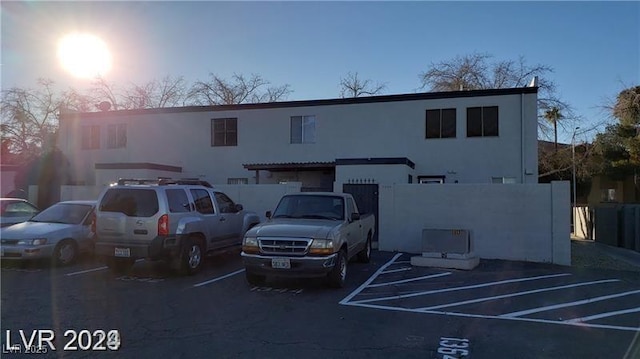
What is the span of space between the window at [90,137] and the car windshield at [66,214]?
13877 mm

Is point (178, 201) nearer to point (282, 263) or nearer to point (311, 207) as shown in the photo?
point (311, 207)

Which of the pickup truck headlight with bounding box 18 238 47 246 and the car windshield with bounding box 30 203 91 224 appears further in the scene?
the car windshield with bounding box 30 203 91 224

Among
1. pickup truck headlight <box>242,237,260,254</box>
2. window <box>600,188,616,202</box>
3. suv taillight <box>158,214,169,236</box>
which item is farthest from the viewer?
window <box>600,188,616,202</box>

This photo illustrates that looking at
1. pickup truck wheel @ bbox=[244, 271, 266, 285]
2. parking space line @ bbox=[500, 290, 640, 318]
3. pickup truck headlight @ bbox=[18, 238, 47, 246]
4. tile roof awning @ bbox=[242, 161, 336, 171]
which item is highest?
tile roof awning @ bbox=[242, 161, 336, 171]

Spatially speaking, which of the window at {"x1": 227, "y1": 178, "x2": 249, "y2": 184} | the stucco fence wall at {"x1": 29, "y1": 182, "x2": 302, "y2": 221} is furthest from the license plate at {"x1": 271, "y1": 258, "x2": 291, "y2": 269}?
the window at {"x1": 227, "y1": 178, "x2": 249, "y2": 184}

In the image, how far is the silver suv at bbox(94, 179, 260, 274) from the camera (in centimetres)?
945

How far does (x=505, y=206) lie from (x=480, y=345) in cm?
806

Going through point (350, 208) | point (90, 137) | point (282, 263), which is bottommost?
point (282, 263)

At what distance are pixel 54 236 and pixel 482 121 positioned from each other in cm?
1553

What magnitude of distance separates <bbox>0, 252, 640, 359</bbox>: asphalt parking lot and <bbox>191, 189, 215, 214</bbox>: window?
136cm

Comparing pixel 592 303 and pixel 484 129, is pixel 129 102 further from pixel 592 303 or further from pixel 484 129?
pixel 592 303

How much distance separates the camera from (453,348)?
18.6 feet

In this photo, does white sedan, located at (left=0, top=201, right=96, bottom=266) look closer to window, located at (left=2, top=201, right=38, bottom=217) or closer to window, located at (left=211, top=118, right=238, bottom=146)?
window, located at (left=2, top=201, right=38, bottom=217)

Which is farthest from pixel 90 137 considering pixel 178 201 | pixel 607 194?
pixel 607 194
